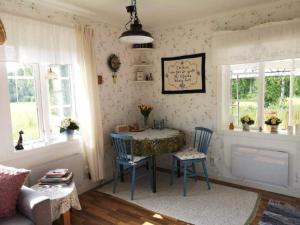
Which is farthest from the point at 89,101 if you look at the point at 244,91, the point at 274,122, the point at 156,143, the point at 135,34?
the point at 274,122

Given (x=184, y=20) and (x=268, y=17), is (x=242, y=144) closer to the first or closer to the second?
(x=268, y=17)

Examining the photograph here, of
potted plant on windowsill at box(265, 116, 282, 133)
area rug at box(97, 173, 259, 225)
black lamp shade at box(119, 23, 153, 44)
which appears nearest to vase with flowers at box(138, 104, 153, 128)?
area rug at box(97, 173, 259, 225)

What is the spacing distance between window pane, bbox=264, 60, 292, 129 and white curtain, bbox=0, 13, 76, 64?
267cm

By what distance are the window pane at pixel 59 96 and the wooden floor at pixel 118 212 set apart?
1.07 meters

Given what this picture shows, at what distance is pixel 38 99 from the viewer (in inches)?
112

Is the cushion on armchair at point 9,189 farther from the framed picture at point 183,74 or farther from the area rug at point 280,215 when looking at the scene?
the framed picture at point 183,74

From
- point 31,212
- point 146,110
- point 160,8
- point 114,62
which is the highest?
point 160,8

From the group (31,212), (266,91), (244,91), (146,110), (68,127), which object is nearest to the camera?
(31,212)

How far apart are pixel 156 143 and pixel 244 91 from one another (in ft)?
4.95

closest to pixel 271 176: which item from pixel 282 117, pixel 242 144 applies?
pixel 242 144

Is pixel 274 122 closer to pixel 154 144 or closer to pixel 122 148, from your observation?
pixel 154 144

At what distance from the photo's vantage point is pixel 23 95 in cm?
271

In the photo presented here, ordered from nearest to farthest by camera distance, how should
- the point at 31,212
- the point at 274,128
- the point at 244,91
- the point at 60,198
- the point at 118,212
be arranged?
the point at 31,212
the point at 60,198
the point at 118,212
the point at 274,128
the point at 244,91

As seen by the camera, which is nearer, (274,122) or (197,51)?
(274,122)
